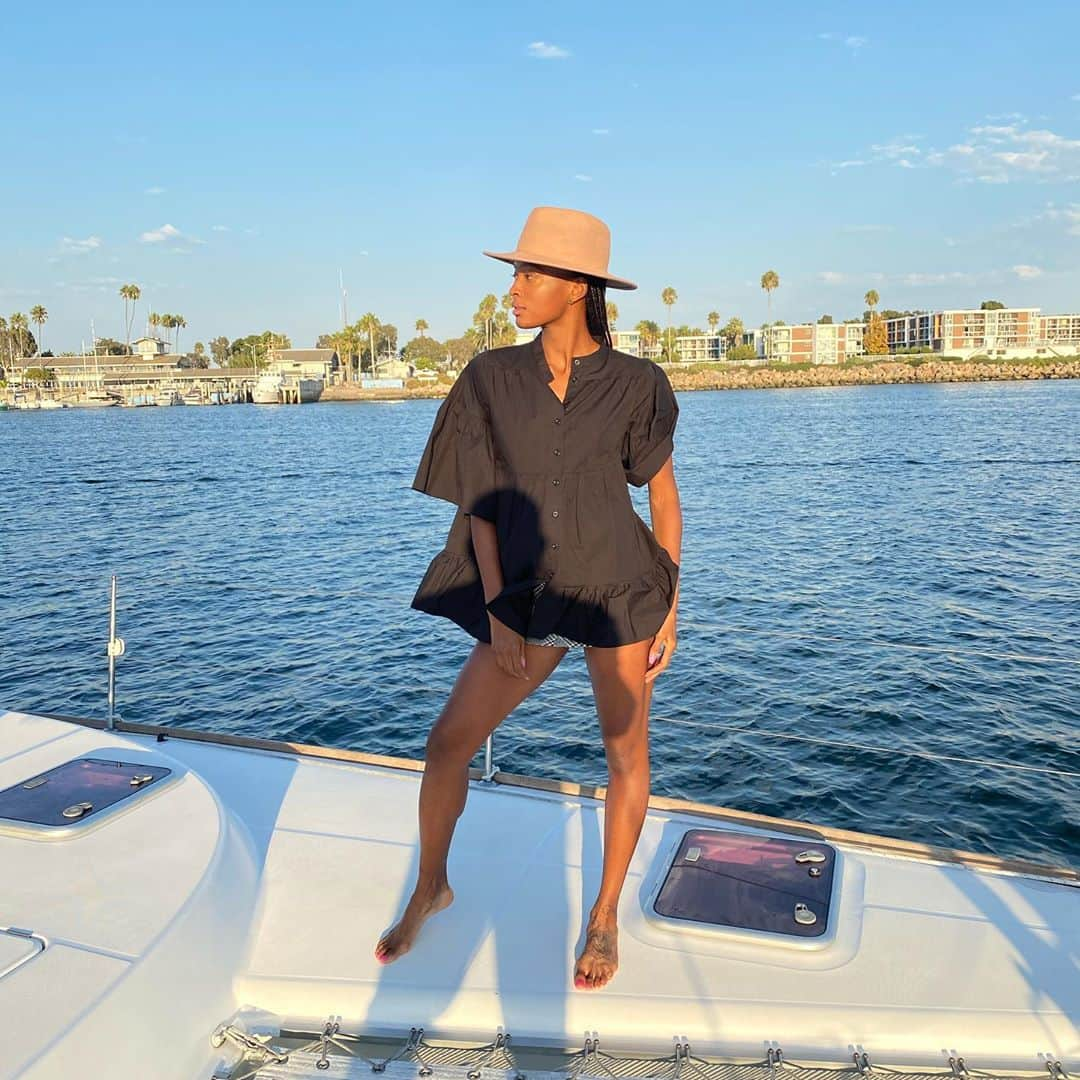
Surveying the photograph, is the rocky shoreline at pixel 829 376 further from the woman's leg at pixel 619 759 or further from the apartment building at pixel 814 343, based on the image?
the woman's leg at pixel 619 759

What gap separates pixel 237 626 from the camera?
1346 cm

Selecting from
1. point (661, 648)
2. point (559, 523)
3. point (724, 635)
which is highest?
point (559, 523)

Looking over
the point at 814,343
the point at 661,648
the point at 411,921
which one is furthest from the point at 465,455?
the point at 814,343

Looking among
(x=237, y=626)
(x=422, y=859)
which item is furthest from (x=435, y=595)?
(x=237, y=626)

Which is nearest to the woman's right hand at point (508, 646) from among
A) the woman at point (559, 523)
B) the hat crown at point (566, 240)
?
the woman at point (559, 523)

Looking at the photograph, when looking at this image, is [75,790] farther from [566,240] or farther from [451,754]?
[566,240]

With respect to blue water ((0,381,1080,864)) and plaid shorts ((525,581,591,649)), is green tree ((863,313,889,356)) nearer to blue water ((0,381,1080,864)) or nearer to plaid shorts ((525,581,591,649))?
blue water ((0,381,1080,864))

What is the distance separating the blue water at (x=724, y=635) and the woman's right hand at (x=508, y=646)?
3.23ft

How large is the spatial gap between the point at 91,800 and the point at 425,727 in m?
7.04

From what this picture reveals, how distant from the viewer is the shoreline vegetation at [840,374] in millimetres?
111312

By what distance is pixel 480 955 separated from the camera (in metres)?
2.34

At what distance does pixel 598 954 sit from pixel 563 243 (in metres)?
1.56

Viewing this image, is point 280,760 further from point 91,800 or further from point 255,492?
point 255,492

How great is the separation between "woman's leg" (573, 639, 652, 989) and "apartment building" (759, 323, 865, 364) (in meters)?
136
